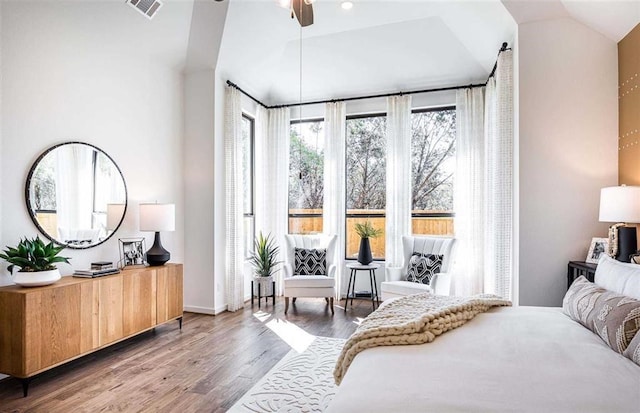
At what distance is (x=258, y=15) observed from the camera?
425 centimetres

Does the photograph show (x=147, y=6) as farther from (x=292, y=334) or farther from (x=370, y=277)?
(x=370, y=277)

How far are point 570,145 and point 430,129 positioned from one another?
221 centimetres

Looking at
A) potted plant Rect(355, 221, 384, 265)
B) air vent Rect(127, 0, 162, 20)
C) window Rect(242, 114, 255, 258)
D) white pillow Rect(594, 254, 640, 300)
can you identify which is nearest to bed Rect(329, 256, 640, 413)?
white pillow Rect(594, 254, 640, 300)

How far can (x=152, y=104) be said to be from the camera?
168 inches

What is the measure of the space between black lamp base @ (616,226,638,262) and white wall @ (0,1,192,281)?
14.4 ft

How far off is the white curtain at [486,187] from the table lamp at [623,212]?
3.72 feet

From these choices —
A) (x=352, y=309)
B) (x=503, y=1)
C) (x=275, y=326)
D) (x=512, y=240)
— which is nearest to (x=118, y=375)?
(x=275, y=326)

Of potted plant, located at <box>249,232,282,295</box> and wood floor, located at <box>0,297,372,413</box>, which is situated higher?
potted plant, located at <box>249,232,282,295</box>

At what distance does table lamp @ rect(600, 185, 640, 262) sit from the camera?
2.59 meters

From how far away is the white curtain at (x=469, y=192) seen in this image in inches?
189

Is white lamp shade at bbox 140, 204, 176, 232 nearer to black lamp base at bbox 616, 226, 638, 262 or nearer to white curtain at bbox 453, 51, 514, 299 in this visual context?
white curtain at bbox 453, 51, 514, 299

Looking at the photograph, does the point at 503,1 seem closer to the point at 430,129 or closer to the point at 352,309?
the point at 430,129

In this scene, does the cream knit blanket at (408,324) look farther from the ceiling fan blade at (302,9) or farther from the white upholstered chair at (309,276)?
the white upholstered chair at (309,276)

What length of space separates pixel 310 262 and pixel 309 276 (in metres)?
0.30
